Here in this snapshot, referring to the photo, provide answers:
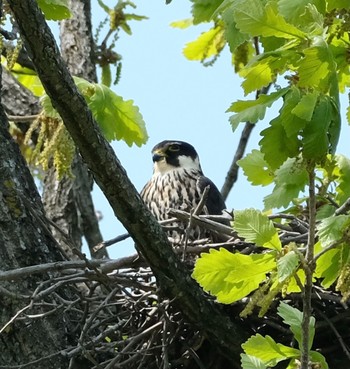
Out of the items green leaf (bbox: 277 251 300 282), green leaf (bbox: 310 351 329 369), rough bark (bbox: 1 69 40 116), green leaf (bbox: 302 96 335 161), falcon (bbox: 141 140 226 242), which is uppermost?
rough bark (bbox: 1 69 40 116)

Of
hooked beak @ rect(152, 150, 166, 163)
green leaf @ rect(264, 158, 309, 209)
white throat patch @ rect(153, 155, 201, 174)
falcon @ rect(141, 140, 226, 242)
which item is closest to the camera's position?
green leaf @ rect(264, 158, 309, 209)

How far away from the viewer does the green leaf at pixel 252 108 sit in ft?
9.98

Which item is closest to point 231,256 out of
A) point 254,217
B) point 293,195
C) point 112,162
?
point 254,217

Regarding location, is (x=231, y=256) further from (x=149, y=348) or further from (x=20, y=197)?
(x=20, y=197)

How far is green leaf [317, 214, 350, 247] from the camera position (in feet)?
9.64

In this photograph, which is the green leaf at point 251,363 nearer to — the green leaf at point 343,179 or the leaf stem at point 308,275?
the leaf stem at point 308,275

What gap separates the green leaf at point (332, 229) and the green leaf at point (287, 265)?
13 cm

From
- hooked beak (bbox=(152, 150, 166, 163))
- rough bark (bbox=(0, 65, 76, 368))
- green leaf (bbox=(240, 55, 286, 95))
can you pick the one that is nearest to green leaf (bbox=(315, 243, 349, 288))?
green leaf (bbox=(240, 55, 286, 95))

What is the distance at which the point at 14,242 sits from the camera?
12.6ft

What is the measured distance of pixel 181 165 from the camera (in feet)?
19.5

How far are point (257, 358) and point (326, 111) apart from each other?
0.73 m

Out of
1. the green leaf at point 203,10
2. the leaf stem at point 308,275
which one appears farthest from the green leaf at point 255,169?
the leaf stem at point 308,275

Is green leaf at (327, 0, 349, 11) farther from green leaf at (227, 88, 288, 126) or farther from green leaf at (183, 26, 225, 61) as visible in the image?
green leaf at (183, 26, 225, 61)

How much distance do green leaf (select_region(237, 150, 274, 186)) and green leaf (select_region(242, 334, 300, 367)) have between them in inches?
51.4
